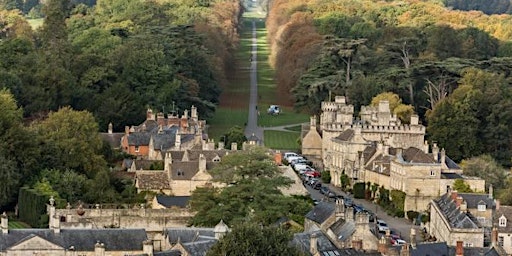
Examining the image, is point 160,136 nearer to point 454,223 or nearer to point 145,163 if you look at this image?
point 145,163

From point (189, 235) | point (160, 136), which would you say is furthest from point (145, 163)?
point (189, 235)

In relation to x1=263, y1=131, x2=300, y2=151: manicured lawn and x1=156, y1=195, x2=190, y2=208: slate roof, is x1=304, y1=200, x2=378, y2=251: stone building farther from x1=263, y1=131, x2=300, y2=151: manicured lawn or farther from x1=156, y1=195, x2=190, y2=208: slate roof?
x1=263, y1=131, x2=300, y2=151: manicured lawn

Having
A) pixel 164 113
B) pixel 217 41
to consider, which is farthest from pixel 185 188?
pixel 217 41

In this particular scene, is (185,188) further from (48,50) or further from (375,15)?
(375,15)

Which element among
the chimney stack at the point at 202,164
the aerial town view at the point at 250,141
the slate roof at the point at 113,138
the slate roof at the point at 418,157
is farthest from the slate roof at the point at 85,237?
the slate roof at the point at 113,138

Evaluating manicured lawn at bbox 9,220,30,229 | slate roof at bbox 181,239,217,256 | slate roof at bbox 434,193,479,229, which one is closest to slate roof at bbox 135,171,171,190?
manicured lawn at bbox 9,220,30,229
